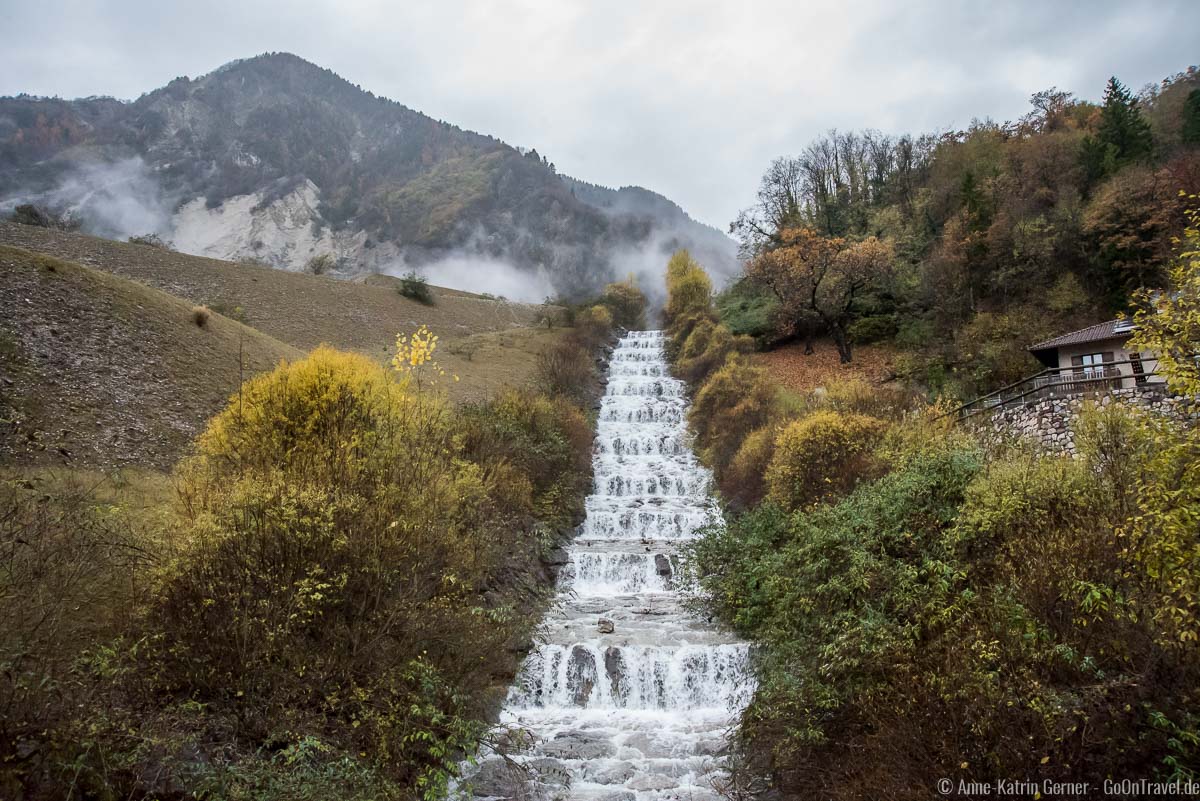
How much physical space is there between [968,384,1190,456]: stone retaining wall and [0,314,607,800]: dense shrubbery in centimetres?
1130

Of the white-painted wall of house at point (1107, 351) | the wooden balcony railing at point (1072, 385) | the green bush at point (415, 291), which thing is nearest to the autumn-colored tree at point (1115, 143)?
the white-painted wall of house at point (1107, 351)

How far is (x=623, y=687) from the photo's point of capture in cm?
1062

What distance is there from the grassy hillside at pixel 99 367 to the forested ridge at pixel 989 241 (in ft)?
81.5

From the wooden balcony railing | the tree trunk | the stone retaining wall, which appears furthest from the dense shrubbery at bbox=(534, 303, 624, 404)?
the stone retaining wall

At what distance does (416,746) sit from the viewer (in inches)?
288

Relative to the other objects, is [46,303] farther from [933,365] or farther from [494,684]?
[933,365]

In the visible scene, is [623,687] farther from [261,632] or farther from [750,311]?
[750,311]

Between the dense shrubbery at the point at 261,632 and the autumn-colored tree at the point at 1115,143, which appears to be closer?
the dense shrubbery at the point at 261,632

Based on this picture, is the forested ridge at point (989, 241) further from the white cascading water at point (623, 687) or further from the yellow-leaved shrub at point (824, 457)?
the white cascading water at point (623, 687)

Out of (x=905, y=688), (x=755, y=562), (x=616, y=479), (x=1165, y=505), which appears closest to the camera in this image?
(x=1165, y=505)

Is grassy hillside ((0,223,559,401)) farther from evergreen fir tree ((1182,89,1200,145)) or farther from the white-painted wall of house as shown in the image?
evergreen fir tree ((1182,89,1200,145))

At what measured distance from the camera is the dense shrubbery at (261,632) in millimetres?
5246

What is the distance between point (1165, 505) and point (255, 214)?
5305 inches

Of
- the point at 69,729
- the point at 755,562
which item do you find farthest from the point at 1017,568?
the point at 69,729
